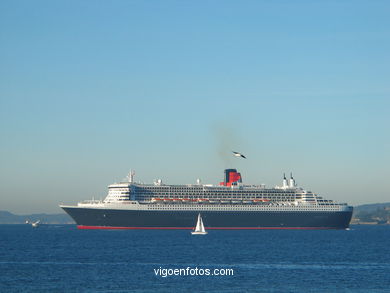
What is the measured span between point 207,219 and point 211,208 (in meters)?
2.43

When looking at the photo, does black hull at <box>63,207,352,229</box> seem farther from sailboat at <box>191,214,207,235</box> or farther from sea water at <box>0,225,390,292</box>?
sea water at <box>0,225,390,292</box>

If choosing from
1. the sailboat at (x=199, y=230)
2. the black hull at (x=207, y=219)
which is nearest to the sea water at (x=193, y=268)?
the sailboat at (x=199, y=230)

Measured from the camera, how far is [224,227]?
466ft

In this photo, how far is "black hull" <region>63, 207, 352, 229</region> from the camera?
138012 millimetres

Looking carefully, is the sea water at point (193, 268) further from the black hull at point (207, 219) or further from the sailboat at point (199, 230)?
the black hull at point (207, 219)

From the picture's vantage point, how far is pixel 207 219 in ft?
462

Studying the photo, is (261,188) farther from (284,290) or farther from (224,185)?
(284,290)

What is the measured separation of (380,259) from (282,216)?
2746 inches

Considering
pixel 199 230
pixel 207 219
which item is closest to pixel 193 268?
pixel 199 230

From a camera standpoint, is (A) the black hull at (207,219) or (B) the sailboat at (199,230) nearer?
(B) the sailboat at (199,230)

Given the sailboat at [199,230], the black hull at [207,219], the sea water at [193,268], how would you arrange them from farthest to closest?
1. the black hull at [207,219]
2. the sailboat at [199,230]
3. the sea water at [193,268]

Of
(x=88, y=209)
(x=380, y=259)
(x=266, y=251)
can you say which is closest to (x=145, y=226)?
(x=88, y=209)

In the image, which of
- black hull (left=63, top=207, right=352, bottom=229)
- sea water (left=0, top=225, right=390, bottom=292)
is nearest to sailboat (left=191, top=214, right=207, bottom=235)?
black hull (left=63, top=207, right=352, bottom=229)

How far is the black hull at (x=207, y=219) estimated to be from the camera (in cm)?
13801
